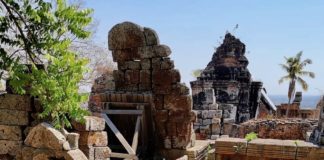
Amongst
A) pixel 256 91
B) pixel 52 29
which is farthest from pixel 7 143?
pixel 256 91

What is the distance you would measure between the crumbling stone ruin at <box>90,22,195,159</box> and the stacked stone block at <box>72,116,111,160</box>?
8.45ft

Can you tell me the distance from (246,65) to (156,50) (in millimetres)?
13863

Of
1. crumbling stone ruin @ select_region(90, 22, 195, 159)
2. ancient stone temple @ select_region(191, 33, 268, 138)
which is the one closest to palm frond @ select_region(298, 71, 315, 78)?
ancient stone temple @ select_region(191, 33, 268, 138)

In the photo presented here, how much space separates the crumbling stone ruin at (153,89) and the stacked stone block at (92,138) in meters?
2.58

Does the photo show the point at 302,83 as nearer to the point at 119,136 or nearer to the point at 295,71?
the point at 295,71

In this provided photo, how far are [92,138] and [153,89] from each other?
3219 millimetres

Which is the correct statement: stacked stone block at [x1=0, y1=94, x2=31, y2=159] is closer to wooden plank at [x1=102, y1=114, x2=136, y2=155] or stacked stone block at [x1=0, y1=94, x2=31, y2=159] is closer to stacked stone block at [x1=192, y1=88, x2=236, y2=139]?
wooden plank at [x1=102, y1=114, x2=136, y2=155]

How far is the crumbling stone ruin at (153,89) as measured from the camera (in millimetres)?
8602

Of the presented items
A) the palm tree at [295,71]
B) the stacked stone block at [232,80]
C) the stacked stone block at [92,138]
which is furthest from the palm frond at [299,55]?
the stacked stone block at [92,138]

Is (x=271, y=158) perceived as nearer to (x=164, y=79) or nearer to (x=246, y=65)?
(x=164, y=79)

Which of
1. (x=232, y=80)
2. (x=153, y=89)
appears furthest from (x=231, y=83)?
(x=153, y=89)

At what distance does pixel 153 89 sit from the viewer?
8.87 meters

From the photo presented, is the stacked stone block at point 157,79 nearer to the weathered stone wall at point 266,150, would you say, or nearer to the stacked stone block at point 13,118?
the weathered stone wall at point 266,150

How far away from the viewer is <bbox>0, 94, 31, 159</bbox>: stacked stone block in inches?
218
